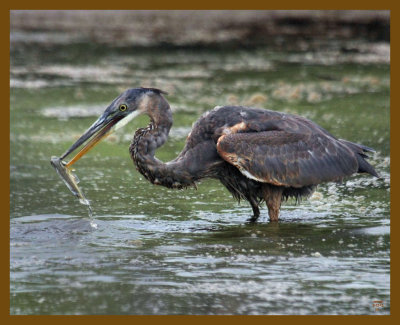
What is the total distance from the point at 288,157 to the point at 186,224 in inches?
59.0

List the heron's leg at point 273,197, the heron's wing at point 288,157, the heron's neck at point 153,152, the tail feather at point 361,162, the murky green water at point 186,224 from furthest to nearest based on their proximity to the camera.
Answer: the tail feather at point 361,162, the heron's leg at point 273,197, the heron's neck at point 153,152, the heron's wing at point 288,157, the murky green water at point 186,224

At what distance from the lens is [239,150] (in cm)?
1009

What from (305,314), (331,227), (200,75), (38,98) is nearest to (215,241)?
(331,227)

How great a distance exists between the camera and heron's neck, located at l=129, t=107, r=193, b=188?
34.0 feet

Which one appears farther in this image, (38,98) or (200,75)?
(200,75)

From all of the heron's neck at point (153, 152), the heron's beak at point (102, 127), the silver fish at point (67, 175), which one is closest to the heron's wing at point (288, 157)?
the heron's neck at point (153, 152)

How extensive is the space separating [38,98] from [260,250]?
10521 millimetres

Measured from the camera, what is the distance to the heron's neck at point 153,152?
34.0ft

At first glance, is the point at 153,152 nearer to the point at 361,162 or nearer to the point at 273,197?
the point at 273,197

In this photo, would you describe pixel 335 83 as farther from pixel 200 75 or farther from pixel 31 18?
pixel 31 18

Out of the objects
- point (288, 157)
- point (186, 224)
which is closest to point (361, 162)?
point (288, 157)

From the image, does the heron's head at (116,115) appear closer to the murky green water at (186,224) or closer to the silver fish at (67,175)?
the silver fish at (67,175)

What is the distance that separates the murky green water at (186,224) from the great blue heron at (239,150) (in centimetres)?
53

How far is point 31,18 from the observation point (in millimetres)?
28703
